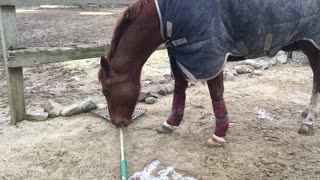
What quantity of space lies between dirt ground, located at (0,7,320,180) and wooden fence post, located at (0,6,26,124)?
0.14 metres

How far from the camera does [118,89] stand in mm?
2986

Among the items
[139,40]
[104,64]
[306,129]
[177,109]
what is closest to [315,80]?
[306,129]

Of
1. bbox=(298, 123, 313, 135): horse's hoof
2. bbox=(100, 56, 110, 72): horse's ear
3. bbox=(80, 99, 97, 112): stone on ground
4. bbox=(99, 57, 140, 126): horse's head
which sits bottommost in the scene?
bbox=(80, 99, 97, 112): stone on ground

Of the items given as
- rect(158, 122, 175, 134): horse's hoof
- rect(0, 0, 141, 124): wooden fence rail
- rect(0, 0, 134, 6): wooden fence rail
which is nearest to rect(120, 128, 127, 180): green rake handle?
rect(158, 122, 175, 134): horse's hoof

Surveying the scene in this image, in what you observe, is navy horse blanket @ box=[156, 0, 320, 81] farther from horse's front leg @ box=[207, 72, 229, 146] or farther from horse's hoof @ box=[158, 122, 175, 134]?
horse's hoof @ box=[158, 122, 175, 134]

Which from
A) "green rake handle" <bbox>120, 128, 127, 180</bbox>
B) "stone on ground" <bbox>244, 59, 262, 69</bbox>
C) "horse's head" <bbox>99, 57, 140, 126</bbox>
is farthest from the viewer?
"stone on ground" <bbox>244, 59, 262, 69</bbox>

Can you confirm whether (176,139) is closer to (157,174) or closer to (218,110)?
(218,110)

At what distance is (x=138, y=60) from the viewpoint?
300cm

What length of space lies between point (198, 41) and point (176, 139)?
0.96 meters

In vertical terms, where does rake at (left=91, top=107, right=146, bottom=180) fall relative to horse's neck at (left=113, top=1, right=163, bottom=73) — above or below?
below

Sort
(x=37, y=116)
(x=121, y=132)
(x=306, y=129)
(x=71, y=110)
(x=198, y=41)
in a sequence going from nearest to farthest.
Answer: (x=198, y=41), (x=121, y=132), (x=306, y=129), (x=37, y=116), (x=71, y=110)

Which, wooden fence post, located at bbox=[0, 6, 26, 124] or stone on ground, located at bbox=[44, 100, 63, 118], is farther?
stone on ground, located at bbox=[44, 100, 63, 118]

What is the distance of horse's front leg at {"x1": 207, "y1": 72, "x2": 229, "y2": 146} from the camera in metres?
3.04

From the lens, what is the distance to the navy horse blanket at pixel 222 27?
268 cm
